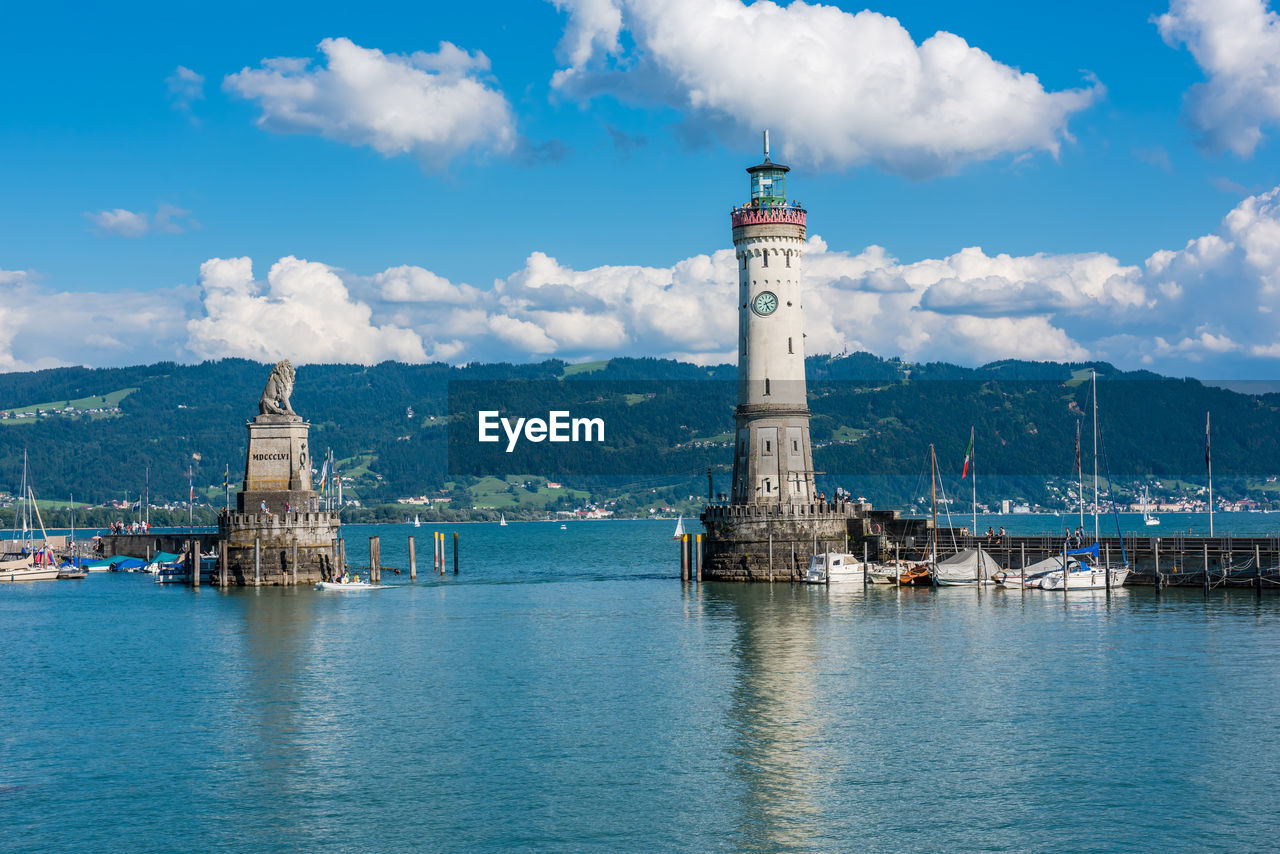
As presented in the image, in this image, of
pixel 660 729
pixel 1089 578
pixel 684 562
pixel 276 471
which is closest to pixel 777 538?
pixel 684 562

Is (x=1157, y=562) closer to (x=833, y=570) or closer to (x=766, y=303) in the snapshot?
(x=833, y=570)

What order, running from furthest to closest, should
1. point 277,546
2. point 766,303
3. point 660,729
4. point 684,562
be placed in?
point 684,562 < point 277,546 < point 766,303 < point 660,729

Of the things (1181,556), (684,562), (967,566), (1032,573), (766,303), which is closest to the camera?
(1181,556)

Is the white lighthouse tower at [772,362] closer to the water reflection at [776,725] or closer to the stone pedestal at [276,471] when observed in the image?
the water reflection at [776,725]

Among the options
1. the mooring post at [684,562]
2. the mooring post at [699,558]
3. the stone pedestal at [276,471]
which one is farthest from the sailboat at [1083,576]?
the stone pedestal at [276,471]

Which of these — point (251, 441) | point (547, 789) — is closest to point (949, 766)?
point (547, 789)

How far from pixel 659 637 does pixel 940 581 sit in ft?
97.3

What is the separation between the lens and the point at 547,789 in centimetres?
3947

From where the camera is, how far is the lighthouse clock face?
95.4 metres

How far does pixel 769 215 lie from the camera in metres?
95.4

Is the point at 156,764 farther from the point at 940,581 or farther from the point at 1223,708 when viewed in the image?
the point at 940,581

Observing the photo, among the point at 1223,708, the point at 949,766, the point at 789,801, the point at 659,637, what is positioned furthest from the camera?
the point at 659,637

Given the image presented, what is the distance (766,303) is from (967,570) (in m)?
22.7

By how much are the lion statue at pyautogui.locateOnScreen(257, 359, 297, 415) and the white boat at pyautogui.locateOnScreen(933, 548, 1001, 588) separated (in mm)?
46998
